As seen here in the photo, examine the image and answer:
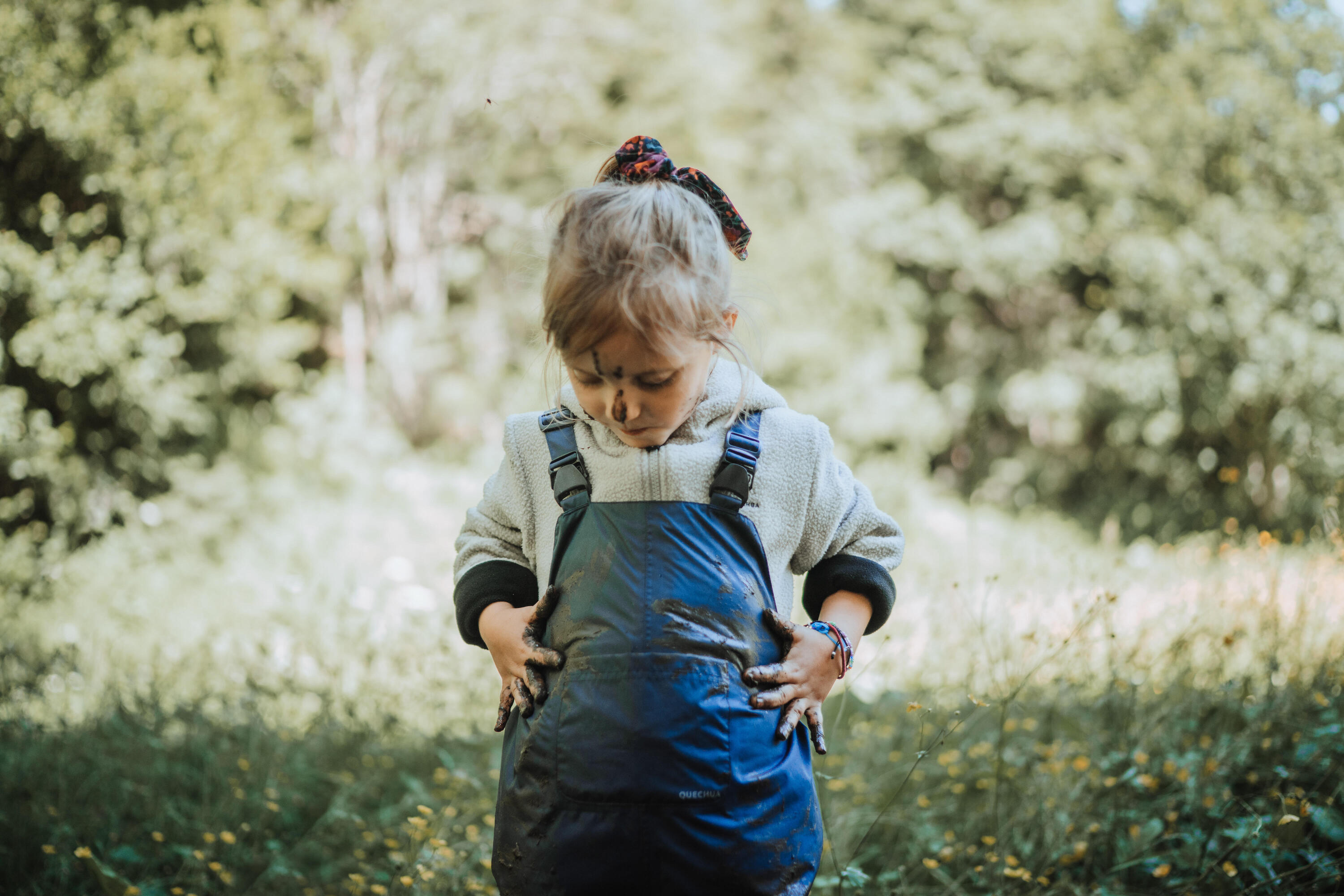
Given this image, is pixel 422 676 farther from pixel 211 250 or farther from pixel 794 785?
pixel 211 250

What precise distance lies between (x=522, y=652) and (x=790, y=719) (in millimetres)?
430

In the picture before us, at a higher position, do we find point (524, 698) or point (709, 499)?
point (709, 499)

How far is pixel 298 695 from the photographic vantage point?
3.41 metres

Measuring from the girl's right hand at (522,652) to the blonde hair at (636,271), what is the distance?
426 mm

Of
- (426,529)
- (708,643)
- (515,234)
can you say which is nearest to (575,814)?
(708,643)

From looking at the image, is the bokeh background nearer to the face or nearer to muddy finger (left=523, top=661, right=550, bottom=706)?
the face

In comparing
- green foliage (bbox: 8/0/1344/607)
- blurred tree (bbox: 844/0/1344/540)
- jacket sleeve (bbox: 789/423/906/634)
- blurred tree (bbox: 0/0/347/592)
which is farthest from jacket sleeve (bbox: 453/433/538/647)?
blurred tree (bbox: 844/0/1344/540)

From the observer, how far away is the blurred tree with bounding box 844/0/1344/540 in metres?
7.99

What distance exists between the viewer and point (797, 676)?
53.0 inches

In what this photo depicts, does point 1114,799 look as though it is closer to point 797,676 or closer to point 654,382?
point 797,676

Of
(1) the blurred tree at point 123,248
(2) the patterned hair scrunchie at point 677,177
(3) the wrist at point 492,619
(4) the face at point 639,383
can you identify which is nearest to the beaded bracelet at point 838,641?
(4) the face at point 639,383

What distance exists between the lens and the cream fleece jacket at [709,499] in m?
1.36

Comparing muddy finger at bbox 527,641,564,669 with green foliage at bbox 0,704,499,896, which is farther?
green foliage at bbox 0,704,499,896

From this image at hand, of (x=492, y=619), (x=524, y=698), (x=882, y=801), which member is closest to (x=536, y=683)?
(x=524, y=698)
